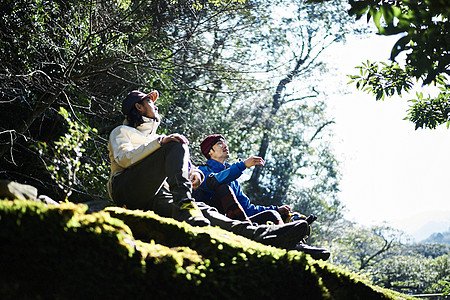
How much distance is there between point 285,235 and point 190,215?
0.78 m

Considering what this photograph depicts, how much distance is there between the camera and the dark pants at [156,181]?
133 inches

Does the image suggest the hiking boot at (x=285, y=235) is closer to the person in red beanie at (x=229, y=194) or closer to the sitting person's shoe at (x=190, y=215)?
the sitting person's shoe at (x=190, y=215)

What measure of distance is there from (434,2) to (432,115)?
5520 millimetres

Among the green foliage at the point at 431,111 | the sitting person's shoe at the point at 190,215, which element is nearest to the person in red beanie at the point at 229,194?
the sitting person's shoe at the point at 190,215

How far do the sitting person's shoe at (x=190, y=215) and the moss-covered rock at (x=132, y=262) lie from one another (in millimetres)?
190

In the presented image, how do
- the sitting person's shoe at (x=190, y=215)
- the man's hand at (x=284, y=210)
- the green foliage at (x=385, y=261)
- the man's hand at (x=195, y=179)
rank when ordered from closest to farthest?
the sitting person's shoe at (x=190, y=215)
the man's hand at (x=195, y=179)
the man's hand at (x=284, y=210)
the green foliage at (x=385, y=261)

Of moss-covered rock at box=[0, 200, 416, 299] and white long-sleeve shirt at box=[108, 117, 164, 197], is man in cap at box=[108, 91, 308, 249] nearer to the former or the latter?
white long-sleeve shirt at box=[108, 117, 164, 197]

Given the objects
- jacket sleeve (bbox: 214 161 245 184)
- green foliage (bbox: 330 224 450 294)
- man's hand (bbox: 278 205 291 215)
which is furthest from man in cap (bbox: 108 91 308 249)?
green foliage (bbox: 330 224 450 294)

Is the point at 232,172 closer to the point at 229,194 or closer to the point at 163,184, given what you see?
the point at 229,194

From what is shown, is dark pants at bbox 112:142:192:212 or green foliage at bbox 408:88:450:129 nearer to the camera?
dark pants at bbox 112:142:192:212

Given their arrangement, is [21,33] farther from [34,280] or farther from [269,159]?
[269,159]

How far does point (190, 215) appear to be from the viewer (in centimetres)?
332

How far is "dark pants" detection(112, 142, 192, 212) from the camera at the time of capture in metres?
3.37

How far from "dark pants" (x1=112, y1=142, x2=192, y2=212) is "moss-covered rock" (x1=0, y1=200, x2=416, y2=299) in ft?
1.49
